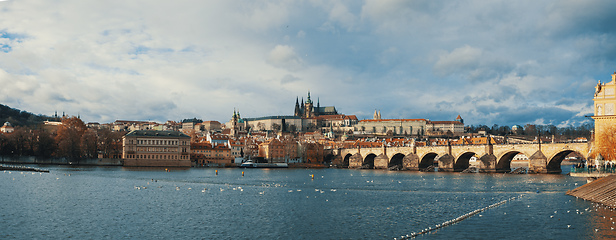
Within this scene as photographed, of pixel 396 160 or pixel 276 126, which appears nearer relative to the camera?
pixel 396 160

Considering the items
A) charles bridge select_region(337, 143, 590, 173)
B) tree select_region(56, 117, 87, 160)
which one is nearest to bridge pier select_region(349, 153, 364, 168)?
charles bridge select_region(337, 143, 590, 173)

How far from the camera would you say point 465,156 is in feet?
220

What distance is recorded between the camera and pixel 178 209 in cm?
2488

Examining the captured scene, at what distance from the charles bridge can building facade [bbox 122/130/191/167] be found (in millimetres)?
28391

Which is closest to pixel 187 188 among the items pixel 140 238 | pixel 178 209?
pixel 178 209

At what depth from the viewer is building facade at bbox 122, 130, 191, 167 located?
7375cm

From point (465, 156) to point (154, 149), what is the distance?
1676 inches

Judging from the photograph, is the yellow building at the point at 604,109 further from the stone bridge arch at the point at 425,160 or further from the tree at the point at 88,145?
the tree at the point at 88,145

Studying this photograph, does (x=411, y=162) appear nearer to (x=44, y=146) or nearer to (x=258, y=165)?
(x=258, y=165)

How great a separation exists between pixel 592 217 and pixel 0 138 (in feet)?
257

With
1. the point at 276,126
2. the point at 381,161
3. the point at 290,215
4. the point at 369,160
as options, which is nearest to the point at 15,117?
the point at 276,126

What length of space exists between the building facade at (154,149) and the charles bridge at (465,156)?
28391 millimetres

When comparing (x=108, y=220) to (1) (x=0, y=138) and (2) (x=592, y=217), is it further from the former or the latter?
(1) (x=0, y=138)

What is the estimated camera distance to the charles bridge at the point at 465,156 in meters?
54.0
